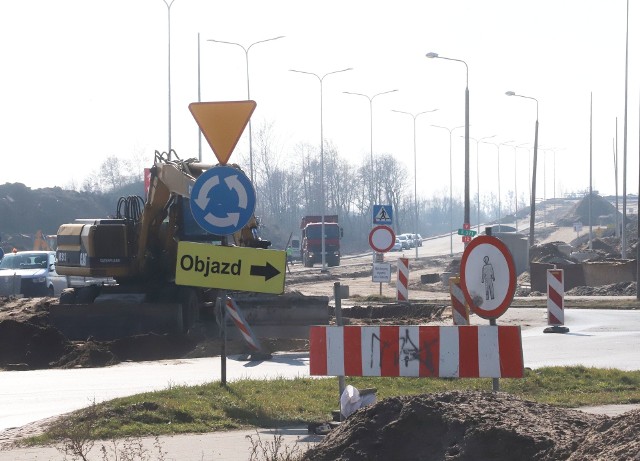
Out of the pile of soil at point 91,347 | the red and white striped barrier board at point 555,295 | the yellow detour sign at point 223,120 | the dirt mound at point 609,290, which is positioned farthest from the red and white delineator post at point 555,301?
the dirt mound at point 609,290

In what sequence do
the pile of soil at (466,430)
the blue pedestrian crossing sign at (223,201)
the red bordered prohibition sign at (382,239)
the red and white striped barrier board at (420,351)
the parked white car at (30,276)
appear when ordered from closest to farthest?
the pile of soil at (466,430) → the red and white striped barrier board at (420,351) → the blue pedestrian crossing sign at (223,201) → the red bordered prohibition sign at (382,239) → the parked white car at (30,276)

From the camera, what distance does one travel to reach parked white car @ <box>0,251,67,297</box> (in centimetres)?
3534

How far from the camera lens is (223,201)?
12055 mm

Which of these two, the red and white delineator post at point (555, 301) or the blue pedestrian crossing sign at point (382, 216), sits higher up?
the blue pedestrian crossing sign at point (382, 216)

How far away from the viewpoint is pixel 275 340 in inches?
788

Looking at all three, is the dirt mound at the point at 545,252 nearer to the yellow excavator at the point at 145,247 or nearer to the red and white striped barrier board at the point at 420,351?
the yellow excavator at the point at 145,247

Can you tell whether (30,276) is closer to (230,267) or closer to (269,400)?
(230,267)

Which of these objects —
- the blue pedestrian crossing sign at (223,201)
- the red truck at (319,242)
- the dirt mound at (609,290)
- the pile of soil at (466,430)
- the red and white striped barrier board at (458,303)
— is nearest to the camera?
the pile of soil at (466,430)

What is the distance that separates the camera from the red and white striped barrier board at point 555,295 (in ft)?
69.1

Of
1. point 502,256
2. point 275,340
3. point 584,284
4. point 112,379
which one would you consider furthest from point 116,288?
point 584,284

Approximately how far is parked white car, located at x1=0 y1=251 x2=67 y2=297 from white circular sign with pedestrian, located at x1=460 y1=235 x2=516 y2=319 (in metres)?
26.8

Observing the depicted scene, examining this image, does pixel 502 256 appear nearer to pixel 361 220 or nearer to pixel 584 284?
pixel 584 284

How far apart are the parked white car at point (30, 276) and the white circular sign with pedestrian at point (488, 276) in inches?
1054

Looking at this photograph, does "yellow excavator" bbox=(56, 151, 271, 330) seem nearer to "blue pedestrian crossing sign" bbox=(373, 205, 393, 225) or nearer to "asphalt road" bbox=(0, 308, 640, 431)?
"asphalt road" bbox=(0, 308, 640, 431)
